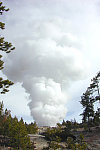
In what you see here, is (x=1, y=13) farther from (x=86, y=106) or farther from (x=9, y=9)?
(x=86, y=106)

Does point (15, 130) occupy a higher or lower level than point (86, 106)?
lower

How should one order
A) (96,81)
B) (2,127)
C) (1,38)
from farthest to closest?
(96,81) < (2,127) < (1,38)

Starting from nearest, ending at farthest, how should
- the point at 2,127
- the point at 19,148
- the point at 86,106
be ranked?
the point at 19,148 → the point at 2,127 → the point at 86,106

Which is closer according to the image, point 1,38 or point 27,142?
point 1,38

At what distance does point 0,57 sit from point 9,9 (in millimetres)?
5809

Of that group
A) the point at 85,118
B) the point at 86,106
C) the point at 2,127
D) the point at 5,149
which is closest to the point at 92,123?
the point at 85,118

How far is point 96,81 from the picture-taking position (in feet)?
128

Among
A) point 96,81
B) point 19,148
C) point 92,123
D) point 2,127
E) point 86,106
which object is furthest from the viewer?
point 92,123

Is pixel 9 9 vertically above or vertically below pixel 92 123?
above

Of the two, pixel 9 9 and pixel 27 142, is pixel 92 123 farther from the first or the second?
pixel 9 9

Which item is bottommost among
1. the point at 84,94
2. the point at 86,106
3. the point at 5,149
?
the point at 5,149

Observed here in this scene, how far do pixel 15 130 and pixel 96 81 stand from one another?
74.4ft

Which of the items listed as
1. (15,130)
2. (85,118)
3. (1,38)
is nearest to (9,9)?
(1,38)

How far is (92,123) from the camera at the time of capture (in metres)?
47.9
